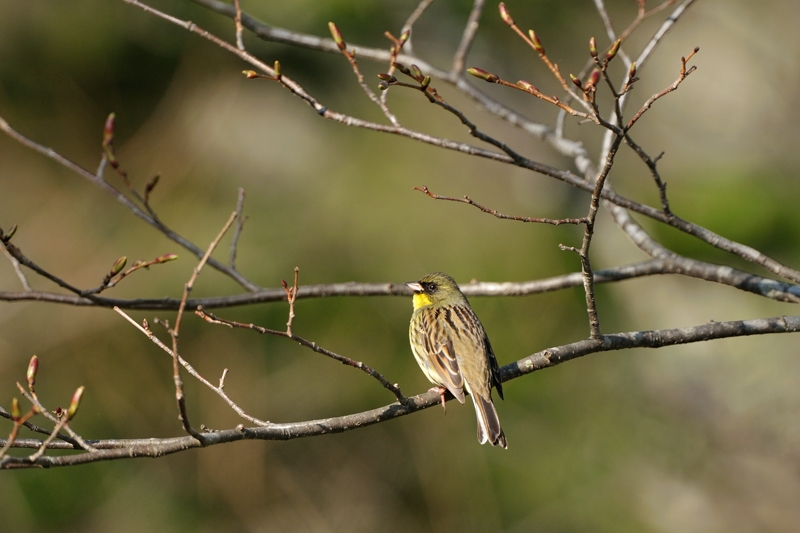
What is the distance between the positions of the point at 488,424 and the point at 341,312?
5651 millimetres

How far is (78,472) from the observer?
10250mm

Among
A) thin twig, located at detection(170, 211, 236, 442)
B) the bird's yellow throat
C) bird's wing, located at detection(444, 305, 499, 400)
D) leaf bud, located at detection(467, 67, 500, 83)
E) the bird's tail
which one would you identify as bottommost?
thin twig, located at detection(170, 211, 236, 442)

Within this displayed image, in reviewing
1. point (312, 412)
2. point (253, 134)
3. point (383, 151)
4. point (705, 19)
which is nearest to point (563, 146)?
point (312, 412)

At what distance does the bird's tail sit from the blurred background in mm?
4945

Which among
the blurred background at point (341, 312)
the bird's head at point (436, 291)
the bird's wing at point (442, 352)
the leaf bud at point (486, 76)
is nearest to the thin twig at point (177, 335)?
the leaf bud at point (486, 76)

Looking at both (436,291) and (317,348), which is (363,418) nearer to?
(317,348)

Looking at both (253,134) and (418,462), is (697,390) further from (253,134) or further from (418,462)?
(253,134)

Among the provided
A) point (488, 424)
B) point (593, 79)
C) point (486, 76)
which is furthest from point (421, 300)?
point (486, 76)

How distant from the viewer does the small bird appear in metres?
5.51

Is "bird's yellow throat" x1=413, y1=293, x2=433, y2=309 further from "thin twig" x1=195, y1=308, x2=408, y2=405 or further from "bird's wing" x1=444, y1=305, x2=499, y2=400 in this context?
"thin twig" x1=195, y1=308, x2=408, y2=405

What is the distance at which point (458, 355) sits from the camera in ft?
19.0

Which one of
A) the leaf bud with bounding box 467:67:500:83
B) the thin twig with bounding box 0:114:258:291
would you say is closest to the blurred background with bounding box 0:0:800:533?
the thin twig with bounding box 0:114:258:291

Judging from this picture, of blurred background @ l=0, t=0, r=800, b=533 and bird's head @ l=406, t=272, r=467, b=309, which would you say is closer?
bird's head @ l=406, t=272, r=467, b=309

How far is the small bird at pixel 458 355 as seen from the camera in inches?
217
